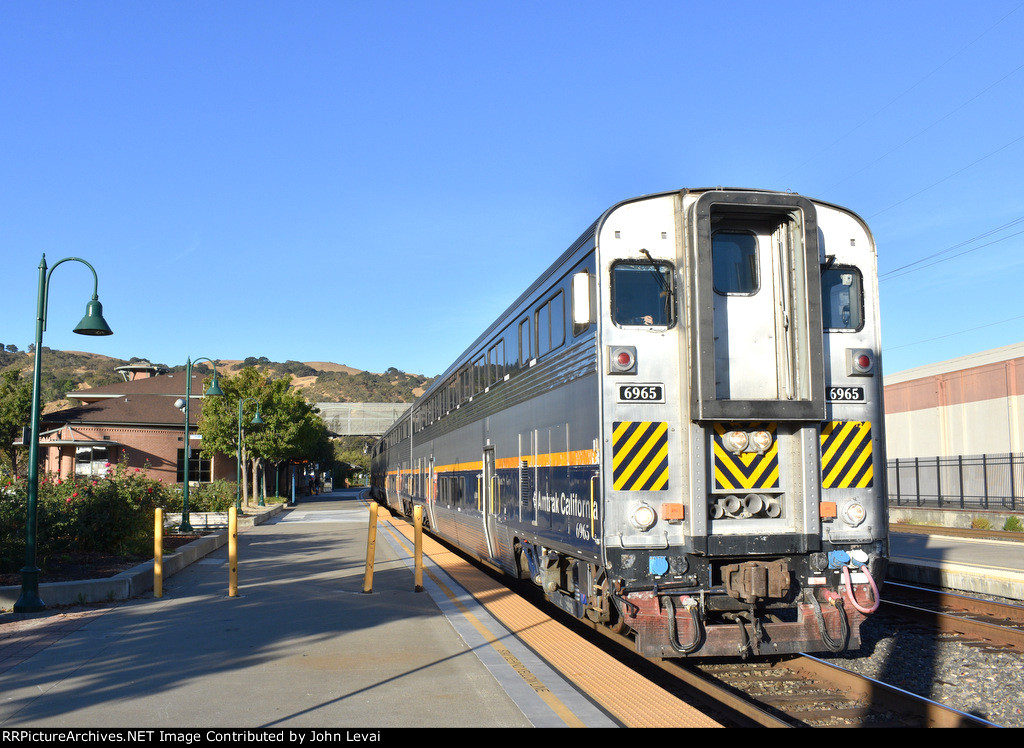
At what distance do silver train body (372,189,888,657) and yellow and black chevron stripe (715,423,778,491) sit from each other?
0.02 meters

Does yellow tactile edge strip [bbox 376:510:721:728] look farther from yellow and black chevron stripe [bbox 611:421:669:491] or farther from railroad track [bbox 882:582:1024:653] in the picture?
railroad track [bbox 882:582:1024:653]

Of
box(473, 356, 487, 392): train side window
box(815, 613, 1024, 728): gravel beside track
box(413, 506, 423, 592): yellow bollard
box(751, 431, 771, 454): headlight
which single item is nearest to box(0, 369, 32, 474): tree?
box(473, 356, 487, 392): train side window

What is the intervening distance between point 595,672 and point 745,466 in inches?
85.4

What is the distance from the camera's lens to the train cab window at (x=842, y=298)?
8180 millimetres

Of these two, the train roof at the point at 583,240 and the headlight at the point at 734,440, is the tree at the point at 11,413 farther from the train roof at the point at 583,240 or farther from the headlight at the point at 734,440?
the headlight at the point at 734,440

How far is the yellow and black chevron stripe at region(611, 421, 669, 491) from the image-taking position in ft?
24.3

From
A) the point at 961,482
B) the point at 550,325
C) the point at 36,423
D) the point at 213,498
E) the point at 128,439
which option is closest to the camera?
the point at 550,325

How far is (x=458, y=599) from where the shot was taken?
1155 cm

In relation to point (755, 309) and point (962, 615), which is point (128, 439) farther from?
point (755, 309)

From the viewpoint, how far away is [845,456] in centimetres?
780

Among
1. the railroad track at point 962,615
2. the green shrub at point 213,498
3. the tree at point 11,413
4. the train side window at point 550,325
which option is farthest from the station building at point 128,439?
the railroad track at point 962,615

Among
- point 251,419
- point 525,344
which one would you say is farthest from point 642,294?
point 251,419

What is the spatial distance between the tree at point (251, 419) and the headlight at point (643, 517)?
119 ft
